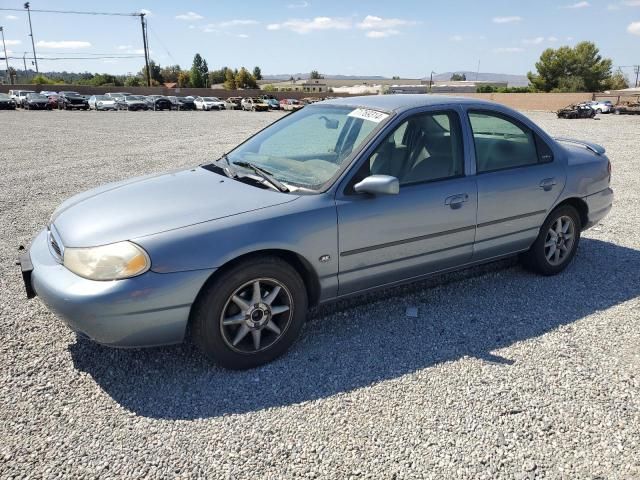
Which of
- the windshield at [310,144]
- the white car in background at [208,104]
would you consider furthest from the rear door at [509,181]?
the white car in background at [208,104]

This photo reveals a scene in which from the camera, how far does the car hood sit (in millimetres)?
2883

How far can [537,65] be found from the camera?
7781 cm

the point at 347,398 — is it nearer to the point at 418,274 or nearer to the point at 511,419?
the point at 511,419

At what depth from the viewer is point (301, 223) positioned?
309cm

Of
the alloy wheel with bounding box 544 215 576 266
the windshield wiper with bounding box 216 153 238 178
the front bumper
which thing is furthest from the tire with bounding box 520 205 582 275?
the front bumper

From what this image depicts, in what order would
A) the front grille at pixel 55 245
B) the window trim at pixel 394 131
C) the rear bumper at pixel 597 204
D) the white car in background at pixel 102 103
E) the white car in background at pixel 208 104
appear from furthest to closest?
the white car in background at pixel 208 104 → the white car in background at pixel 102 103 → the rear bumper at pixel 597 204 → the window trim at pixel 394 131 → the front grille at pixel 55 245

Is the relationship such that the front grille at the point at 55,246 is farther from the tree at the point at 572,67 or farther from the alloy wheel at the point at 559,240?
the tree at the point at 572,67

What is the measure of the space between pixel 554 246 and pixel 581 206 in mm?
516

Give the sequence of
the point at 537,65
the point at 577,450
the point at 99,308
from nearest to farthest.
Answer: the point at 577,450 → the point at 99,308 → the point at 537,65

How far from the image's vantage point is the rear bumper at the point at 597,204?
15.5ft

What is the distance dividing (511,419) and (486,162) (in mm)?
2075

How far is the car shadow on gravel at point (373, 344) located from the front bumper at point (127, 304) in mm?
369

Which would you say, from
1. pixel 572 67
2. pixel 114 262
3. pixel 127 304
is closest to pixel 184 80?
pixel 572 67

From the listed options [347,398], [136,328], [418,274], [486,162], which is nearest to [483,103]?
[486,162]
